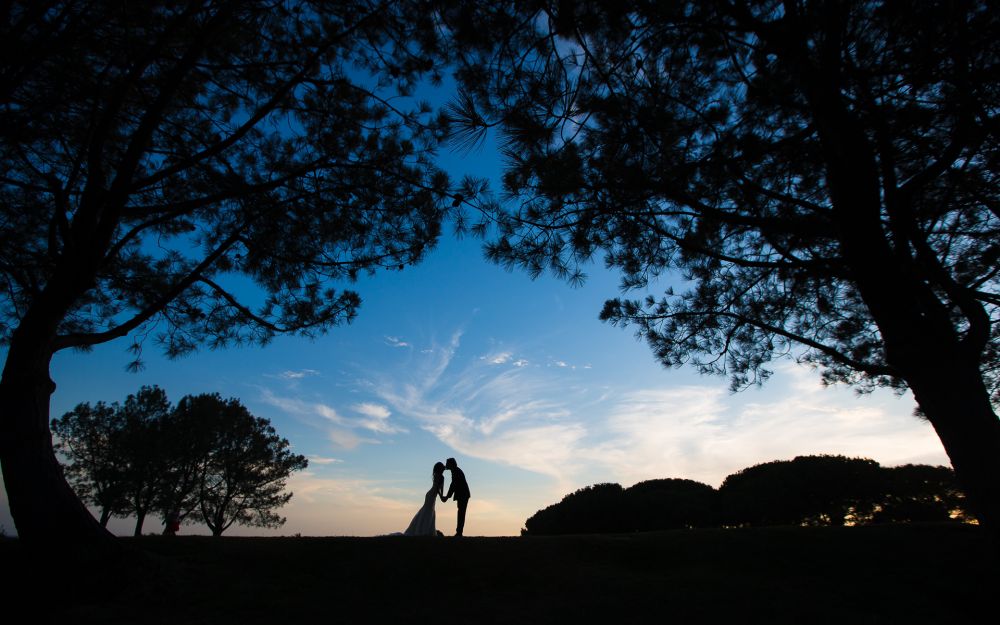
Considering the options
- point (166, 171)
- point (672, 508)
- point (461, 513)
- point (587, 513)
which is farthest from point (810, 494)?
point (166, 171)

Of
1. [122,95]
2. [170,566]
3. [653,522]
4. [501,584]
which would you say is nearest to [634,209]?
[501,584]

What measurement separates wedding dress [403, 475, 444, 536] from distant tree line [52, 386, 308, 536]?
61.5 ft

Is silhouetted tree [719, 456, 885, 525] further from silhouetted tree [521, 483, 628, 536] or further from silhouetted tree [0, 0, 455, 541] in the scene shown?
silhouetted tree [0, 0, 455, 541]

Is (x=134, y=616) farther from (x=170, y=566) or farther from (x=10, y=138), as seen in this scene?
(x=10, y=138)

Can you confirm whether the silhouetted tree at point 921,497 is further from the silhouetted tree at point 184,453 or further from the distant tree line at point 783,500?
the silhouetted tree at point 184,453

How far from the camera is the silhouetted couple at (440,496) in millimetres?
9352

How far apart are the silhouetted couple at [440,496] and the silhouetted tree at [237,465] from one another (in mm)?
18796

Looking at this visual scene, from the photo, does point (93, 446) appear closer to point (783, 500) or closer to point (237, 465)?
point (237, 465)

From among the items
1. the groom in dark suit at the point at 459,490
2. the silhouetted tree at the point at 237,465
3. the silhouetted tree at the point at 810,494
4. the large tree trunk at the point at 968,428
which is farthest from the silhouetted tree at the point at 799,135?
the silhouetted tree at the point at 237,465

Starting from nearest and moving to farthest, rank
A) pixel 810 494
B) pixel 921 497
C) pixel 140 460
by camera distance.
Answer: pixel 921 497
pixel 810 494
pixel 140 460

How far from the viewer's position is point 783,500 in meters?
12.0

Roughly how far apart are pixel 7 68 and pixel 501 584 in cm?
757

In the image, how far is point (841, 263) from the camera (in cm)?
550

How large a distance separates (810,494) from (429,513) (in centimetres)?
938
